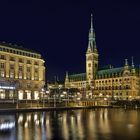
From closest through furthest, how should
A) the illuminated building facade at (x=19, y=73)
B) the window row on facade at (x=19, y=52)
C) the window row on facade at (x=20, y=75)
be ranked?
1. the illuminated building facade at (x=19, y=73)
2. the window row on facade at (x=20, y=75)
3. the window row on facade at (x=19, y=52)

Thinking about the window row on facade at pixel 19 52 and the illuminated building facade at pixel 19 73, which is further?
the window row on facade at pixel 19 52

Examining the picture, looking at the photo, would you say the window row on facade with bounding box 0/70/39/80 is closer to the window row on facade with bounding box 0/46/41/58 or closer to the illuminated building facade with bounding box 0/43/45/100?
the illuminated building facade with bounding box 0/43/45/100

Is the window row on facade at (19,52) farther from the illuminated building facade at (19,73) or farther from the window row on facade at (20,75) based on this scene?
the window row on facade at (20,75)

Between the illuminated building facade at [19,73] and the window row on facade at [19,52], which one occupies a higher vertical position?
the window row on facade at [19,52]

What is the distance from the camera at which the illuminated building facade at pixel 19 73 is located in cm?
14875

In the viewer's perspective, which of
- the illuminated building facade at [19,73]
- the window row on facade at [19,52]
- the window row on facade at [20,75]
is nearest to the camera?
the illuminated building facade at [19,73]

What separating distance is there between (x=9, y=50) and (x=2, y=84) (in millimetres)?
21233

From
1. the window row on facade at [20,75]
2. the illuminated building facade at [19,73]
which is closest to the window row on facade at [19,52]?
the illuminated building facade at [19,73]

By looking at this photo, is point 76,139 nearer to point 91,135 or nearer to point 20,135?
point 91,135

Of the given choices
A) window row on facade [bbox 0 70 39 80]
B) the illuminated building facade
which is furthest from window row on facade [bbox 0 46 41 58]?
window row on facade [bbox 0 70 39 80]

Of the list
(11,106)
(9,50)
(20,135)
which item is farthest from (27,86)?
(20,135)

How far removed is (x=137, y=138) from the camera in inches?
1613

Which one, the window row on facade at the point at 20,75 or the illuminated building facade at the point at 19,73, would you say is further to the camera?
the window row on facade at the point at 20,75

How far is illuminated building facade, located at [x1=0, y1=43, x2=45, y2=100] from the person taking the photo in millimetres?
148750
